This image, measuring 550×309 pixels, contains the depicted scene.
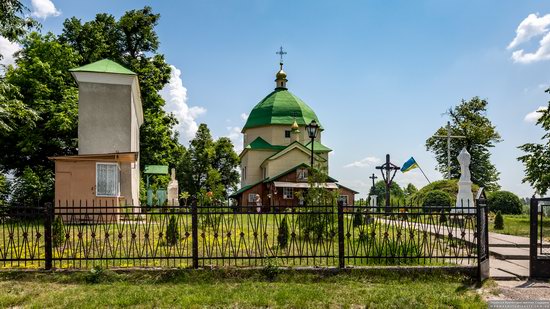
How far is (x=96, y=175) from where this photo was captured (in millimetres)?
16453

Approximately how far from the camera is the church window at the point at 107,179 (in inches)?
651

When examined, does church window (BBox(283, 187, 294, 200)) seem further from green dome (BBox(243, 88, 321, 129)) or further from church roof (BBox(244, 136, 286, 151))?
green dome (BBox(243, 88, 321, 129))

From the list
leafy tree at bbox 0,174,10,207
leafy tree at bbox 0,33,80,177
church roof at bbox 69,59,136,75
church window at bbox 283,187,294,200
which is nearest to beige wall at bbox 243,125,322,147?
church window at bbox 283,187,294,200

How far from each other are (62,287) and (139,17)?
24.7 m

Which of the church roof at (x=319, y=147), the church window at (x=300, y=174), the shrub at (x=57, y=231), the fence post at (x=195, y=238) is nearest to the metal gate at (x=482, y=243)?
the fence post at (x=195, y=238)

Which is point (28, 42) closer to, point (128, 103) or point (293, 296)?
point (128, 103)

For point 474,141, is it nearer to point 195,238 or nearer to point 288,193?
point 288,193

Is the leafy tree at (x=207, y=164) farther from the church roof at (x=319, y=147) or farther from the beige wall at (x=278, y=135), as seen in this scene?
the church roof at (x=319, y=147)

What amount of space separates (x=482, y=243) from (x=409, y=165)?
18.8m

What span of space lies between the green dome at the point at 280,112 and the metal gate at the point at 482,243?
101 ft

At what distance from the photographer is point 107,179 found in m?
16.7

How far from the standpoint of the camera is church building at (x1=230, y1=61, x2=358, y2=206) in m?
34.9

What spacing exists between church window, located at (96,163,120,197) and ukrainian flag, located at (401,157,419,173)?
55.2ft

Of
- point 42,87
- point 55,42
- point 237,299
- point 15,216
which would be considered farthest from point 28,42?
point 237,299
